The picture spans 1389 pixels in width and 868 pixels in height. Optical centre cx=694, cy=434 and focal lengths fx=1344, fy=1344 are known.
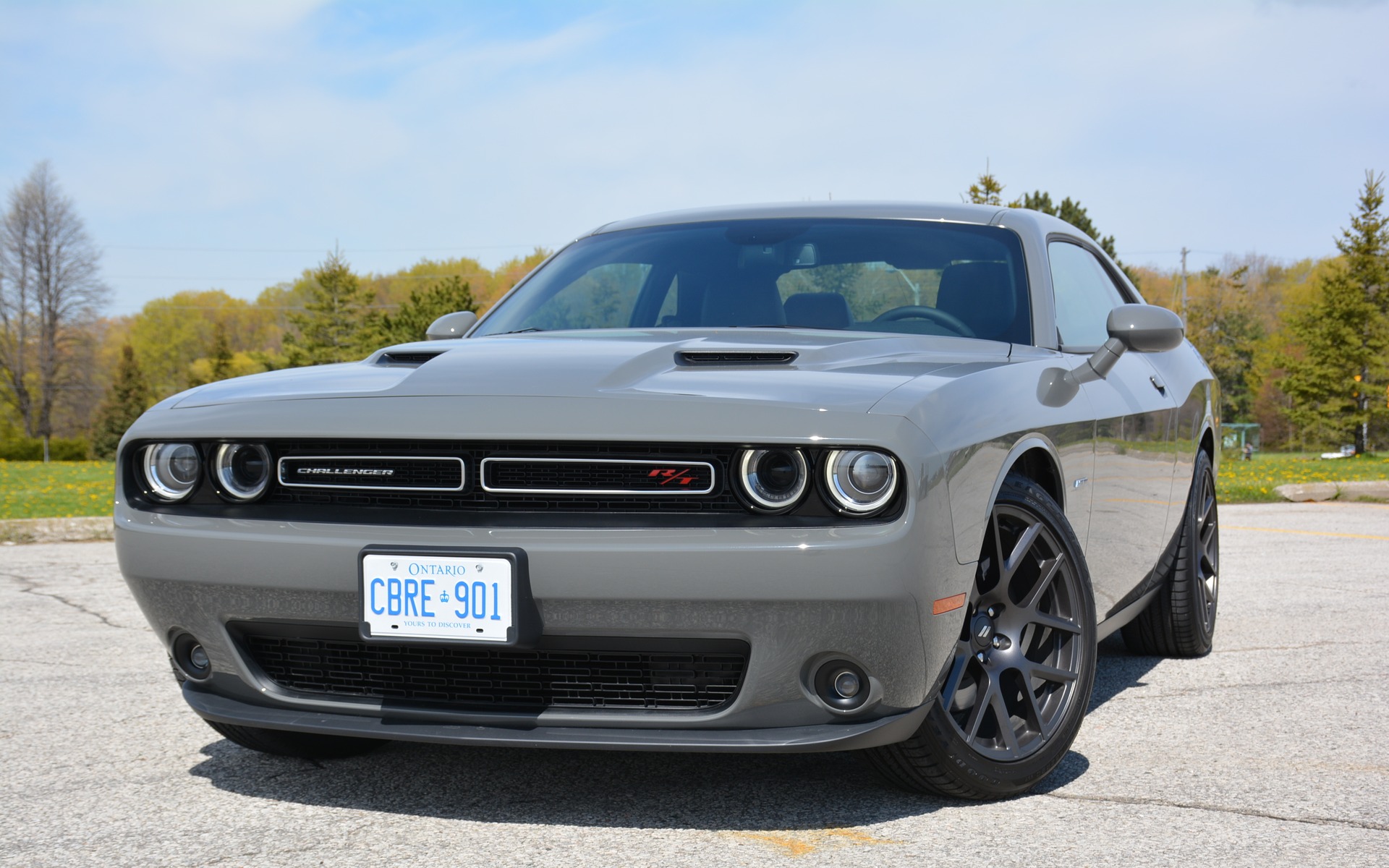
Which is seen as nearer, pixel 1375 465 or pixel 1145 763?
pixel 1145 763

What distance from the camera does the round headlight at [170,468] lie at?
9.81 feet

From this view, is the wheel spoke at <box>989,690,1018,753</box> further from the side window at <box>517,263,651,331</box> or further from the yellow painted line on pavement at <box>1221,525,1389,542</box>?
the yellow painted line on pavement at <box>1221,525,1389,542</box>

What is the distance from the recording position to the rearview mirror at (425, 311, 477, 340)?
4.43 metres

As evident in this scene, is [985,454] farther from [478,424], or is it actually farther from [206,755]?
[206,755]

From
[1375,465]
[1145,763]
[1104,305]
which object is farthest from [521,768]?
[1375,465]

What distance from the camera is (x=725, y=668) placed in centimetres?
265

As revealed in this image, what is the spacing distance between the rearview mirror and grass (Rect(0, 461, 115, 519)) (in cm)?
678

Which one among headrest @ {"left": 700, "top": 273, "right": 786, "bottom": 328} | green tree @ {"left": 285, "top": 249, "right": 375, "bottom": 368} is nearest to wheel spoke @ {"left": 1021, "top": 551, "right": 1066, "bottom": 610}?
headrest @ {"left": 700, "top": 273, "right": 786, "bottom": 328}

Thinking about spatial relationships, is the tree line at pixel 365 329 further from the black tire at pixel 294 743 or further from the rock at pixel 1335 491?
the black tire at pixel 294 743

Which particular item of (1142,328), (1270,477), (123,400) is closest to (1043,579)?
(1142,328)

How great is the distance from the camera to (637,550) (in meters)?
2.53

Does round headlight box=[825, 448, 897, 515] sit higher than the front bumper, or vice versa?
round headlight box=[825, 448, 897, 515]

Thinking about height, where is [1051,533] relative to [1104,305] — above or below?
below

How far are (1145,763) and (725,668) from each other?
51.6 inches
